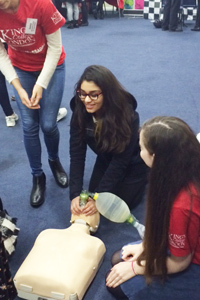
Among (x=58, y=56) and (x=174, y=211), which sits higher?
(x=58, y=56)

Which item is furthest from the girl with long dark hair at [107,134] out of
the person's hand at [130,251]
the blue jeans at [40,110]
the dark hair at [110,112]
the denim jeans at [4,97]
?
the denim jeans at [4,97]

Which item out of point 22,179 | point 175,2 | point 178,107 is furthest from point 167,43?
point 22,179

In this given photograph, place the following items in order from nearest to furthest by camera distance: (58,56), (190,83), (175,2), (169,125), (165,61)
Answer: (169,125) < (58,56) < (190,83) < (165,61) < (175,2)

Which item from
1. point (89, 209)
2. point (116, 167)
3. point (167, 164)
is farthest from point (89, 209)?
point (167, 164)

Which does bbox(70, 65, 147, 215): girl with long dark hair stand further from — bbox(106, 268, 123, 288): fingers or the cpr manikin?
bbox(106, 268, 123, 288): fingers

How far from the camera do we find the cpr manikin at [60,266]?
1.15 metres

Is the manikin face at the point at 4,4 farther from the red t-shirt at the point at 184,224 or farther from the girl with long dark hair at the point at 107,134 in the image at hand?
the red t-shirt at the point at 184,224

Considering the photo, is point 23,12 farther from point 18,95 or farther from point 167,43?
point 167,43

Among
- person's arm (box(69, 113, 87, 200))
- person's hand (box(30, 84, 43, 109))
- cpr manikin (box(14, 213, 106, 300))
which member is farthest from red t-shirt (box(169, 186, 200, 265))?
person's hand (box(30, 84, 43, 109))

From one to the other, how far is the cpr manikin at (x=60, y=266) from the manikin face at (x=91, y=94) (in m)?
0.49

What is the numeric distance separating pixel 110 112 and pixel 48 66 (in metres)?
0.34

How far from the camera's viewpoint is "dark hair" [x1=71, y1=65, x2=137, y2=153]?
128 cm

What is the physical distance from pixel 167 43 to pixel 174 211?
3624 mm

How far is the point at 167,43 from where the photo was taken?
415 centimetres
